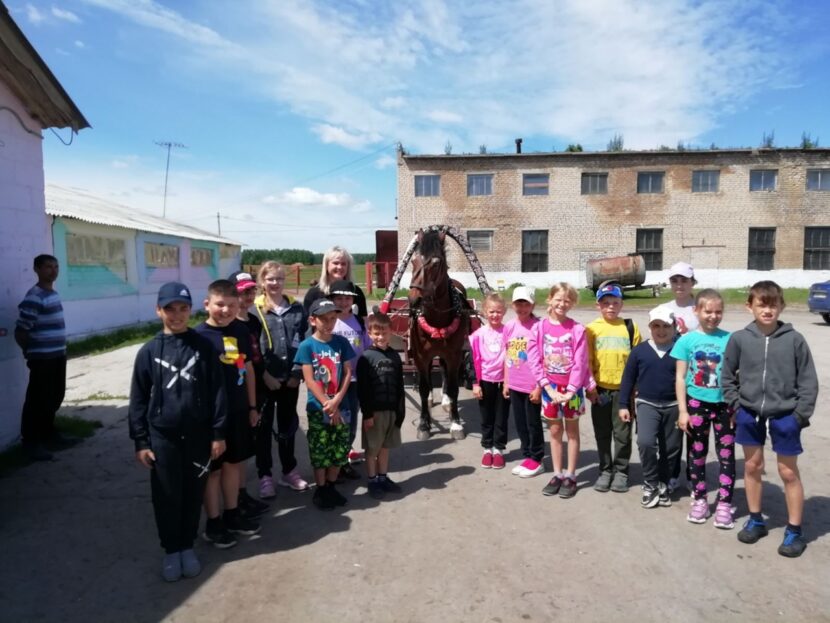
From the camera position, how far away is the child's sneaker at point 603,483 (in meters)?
3.96

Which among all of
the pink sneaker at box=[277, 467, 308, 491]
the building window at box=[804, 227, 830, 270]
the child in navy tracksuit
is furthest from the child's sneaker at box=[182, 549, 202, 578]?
the building window at box=[804, 227, 830, 270]

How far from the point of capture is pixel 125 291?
1460 cm

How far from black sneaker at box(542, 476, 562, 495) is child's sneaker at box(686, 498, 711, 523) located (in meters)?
0.90

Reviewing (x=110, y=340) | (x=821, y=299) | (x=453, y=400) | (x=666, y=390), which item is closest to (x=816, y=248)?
(x=821, y=299)

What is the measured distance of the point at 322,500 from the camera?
146 inches

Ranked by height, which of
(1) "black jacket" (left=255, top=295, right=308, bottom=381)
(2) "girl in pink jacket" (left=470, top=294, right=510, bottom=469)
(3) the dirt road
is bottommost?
(3) the dirt road

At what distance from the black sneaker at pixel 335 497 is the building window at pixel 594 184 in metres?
25.9

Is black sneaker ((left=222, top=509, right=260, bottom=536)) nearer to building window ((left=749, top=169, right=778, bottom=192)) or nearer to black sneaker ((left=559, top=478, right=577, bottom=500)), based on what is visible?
black sneaker ((left=559, top=478, right=577, bottom=500))

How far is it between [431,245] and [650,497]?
121 inches

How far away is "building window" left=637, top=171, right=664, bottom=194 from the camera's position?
26.4 meters

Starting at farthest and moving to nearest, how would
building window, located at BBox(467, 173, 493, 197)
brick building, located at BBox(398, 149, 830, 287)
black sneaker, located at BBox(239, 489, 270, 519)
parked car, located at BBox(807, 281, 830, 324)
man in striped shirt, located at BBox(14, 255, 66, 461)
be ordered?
building window, located at BBox(467, 173, 493, 197) → brick building, located at BBox(398, 149, 830, 287) → parked car, located at BBox(807, 281, 830, 324) → man in striped shirt, located at BBox(14, 255, 66, 461) → black sneaker, located at BBox(239, 489, 270, 519)

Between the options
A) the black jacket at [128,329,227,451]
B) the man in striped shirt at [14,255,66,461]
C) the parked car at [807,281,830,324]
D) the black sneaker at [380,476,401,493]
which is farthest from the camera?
the parked car at [807,281,830,324]

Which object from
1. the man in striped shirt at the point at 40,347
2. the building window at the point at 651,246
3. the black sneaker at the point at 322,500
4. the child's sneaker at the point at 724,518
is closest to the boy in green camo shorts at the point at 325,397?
the black sneaker at the point at 322,500

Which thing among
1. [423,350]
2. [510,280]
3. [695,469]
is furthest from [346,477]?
[510,280]
